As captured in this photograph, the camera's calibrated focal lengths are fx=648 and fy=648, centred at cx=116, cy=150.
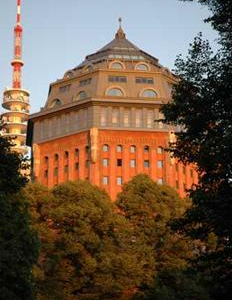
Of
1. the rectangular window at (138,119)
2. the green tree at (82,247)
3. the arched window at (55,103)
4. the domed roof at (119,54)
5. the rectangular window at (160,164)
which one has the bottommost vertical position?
the green tree at (82,247)

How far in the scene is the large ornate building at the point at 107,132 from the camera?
268 feet

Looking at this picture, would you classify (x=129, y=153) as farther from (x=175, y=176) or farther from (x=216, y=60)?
(x=216, y=60)

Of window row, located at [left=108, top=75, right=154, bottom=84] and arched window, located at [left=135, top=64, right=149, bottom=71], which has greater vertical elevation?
arched window, located at [left=135, top=64, right=149, bottom=71]

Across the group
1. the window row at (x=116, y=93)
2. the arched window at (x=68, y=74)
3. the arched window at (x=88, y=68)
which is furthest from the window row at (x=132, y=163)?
the arched window at (x=68, y=74)

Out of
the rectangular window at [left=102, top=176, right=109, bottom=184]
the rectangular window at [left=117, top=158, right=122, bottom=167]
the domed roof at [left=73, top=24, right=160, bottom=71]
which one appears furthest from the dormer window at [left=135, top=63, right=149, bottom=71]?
the rectangular window at [left=102, top=176, right=109, bottom=184]

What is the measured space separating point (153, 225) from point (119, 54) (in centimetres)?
5112

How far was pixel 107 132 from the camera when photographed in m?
82.0

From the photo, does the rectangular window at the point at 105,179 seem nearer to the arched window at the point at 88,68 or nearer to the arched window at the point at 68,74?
the arched window at the point at 88,68

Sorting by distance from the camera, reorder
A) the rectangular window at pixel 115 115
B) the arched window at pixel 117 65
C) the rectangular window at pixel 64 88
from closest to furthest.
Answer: the rectangular window at pixel 115 115, the arched window at pixel 117 65, the rectangular window at pixel 64 88

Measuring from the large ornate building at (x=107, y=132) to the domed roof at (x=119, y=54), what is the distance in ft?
12.8

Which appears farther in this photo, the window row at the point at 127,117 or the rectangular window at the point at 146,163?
the window row at the point at 127,117

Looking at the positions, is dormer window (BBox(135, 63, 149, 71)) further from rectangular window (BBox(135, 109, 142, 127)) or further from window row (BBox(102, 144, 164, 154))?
window row (BBox(102, 144, 164, 154))

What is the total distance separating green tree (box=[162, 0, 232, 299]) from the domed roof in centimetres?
7244

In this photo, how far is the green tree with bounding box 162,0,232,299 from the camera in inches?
719
